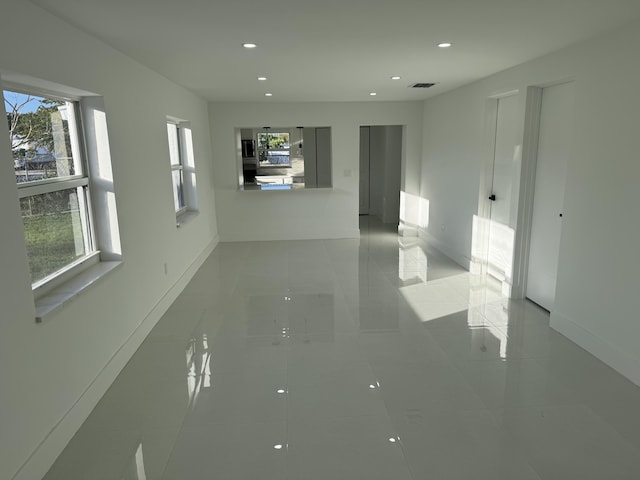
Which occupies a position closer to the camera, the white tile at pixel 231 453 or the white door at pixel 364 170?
the white tile at pixel 231 453

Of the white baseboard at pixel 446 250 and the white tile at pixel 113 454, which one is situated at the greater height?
the white baseboard at pixel 446 250

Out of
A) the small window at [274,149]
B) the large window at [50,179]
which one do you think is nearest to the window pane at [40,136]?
the large window at [50,179]

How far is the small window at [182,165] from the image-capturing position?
226 inches

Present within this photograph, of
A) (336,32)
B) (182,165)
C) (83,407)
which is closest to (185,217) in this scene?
(182,165)

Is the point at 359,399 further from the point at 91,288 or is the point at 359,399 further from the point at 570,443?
the point at 91,288

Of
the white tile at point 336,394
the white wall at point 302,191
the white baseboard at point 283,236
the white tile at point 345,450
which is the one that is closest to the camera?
the white tile at point 345,450

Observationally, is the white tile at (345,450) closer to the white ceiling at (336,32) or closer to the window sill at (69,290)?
the window sill at (69,290)

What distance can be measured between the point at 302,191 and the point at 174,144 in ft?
8.22

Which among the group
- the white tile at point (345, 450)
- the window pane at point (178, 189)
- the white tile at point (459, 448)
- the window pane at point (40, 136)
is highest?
the window pane at point (40, 136)

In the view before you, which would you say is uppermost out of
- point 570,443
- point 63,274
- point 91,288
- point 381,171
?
point 381,171

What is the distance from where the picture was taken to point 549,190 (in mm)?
4258

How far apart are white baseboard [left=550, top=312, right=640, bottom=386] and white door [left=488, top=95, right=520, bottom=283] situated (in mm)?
1010

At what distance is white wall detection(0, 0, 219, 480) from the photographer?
211 centimetres

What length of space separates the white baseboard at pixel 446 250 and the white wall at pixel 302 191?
0.79 m
